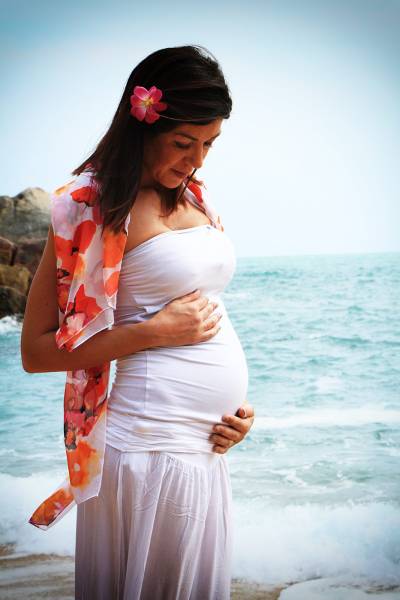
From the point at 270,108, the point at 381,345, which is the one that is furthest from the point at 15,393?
the point at 270,108

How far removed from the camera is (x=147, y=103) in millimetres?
1144

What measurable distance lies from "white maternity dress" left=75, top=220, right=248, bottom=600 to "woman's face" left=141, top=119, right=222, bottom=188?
0.37ft

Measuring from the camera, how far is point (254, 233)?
18328mm

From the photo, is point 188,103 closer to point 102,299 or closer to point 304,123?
point 102,299

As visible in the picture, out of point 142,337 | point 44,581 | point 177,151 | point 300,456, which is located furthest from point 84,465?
point 300,456

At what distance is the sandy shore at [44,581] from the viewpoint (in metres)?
2.35

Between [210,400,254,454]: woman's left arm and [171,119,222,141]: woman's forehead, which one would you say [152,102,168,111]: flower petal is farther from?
[210,400,254,454]: woman's left arm

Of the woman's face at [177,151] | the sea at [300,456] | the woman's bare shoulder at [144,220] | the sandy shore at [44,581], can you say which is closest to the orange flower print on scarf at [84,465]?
the woman's bare shoulder at [144,220]

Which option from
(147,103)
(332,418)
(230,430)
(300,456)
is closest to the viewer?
(147,103)

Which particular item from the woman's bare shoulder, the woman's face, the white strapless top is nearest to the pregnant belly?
the white strapless top

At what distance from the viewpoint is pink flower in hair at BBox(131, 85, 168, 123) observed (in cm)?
114

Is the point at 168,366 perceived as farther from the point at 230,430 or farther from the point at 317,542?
the point at 317,542

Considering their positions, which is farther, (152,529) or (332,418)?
(332,418)

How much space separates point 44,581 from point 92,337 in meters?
1.68
